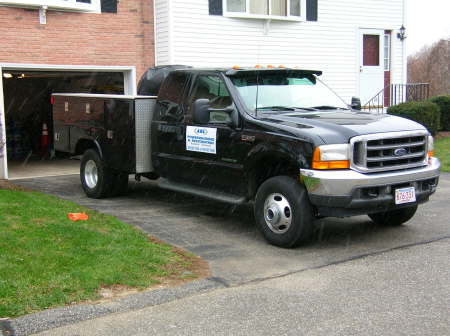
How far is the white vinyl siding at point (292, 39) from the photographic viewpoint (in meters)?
14.4

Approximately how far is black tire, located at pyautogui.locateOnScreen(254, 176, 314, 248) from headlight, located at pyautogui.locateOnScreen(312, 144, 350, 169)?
41 centimetres

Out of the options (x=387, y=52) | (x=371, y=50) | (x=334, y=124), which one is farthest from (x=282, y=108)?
(x=387, y=52)

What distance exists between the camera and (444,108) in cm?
1905

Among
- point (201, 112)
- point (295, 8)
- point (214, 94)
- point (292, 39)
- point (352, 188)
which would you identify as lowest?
point (352, 188)

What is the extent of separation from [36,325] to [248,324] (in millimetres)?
1578

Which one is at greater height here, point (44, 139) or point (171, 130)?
point (171, 130)

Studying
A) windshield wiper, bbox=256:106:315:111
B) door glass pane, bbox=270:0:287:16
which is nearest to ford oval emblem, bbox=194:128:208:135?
windshield wiper, bbox=256:106:315:111

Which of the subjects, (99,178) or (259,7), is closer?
(99,178)

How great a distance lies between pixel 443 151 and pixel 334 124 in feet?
32.2

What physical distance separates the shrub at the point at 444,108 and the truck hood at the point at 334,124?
12.5 meters

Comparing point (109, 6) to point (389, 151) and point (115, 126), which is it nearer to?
point (115, 126)

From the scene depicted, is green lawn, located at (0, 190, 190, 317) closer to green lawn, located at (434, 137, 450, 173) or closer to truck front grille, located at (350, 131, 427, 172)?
truck front grille, located at (350, 131, 427, 172)

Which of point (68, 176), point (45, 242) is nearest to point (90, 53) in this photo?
point (68, 176)

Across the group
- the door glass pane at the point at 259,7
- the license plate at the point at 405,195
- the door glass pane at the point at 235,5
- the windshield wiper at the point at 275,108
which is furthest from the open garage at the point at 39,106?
the license plate at the point at 405,195
